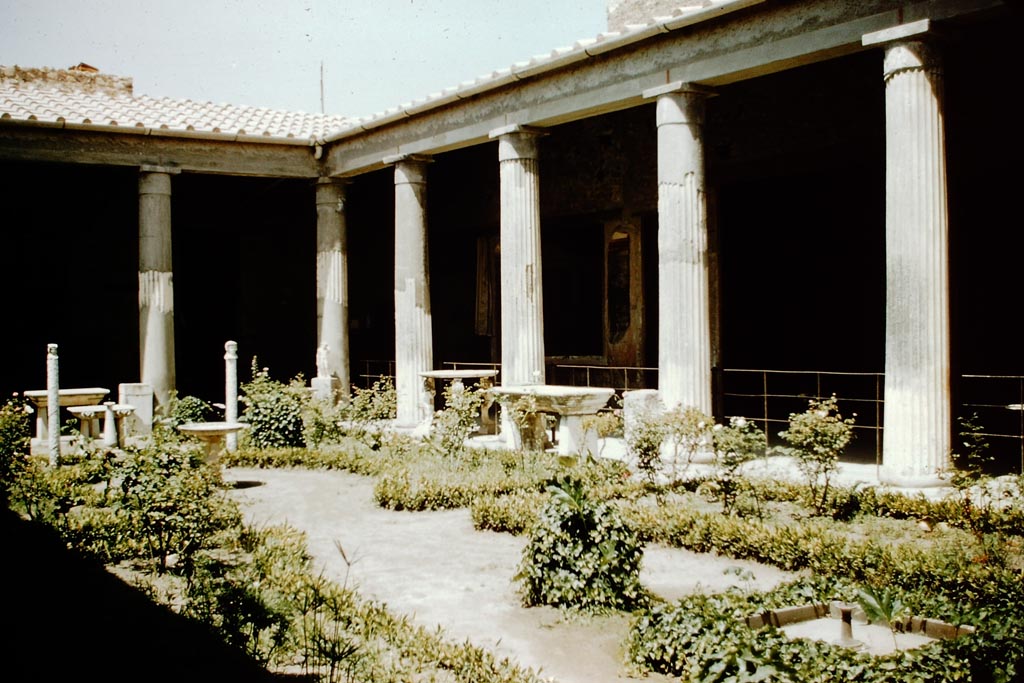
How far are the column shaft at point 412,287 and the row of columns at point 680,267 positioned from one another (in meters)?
0.02

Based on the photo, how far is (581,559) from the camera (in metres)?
5.55

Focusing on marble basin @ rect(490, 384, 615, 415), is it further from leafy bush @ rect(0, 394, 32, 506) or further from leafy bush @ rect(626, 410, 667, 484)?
leafy bush @ rect(0, 394, 32, 506)

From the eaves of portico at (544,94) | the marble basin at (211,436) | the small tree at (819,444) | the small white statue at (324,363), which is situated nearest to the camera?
the small tree at (819,444)

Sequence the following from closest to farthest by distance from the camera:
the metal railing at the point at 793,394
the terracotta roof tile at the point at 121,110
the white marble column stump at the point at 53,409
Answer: the white marble column stump at the point at 53,409, the terracotta roof tile at the point at 121,110, the metal railing at the point at 793,394

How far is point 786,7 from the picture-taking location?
8.67 metres

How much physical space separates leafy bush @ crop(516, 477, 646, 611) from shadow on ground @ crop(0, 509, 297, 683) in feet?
6.36

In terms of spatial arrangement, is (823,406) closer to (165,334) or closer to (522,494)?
(522,494)

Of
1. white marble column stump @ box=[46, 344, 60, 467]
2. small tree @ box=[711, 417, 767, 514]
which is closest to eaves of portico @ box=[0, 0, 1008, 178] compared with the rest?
small tree @ box=[711, 417, 767, 514]

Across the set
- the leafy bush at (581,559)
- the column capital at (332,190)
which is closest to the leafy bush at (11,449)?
the leafy bush at (581,559)

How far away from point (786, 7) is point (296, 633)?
709 centimetres

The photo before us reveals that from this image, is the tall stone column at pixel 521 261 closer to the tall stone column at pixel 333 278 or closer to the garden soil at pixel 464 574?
the garden soil at pixel 464 574

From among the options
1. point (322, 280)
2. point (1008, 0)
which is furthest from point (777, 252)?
point (1008, 0)

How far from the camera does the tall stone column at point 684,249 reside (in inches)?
381

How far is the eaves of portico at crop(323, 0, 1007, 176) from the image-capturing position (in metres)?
8.30
